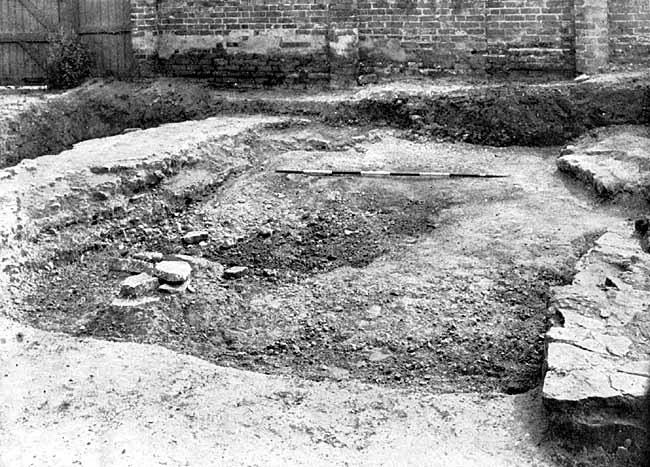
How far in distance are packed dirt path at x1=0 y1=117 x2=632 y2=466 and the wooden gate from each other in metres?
3.25

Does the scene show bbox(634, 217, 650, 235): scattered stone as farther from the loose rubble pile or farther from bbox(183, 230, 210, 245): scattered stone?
bbox(183, 230, 210, 245): scattered stone

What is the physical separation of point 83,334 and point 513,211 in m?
3.85

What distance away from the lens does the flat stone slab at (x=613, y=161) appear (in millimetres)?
7430

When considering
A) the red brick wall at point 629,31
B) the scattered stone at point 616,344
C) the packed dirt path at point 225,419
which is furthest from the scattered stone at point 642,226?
the red brick wall at point 629,31

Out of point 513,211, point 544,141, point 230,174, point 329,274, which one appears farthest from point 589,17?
point 329,274

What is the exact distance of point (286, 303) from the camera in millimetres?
6035

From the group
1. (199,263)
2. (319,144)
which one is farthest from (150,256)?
(319,144)

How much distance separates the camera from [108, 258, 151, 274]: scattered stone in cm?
639

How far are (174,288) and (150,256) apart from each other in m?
0.74

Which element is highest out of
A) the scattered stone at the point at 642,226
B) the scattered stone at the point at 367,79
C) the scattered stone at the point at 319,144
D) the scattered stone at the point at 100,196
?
the scattered stone at the point at 367,79

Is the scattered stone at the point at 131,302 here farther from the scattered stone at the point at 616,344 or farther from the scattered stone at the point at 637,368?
the scattered stone at the point at 637,368

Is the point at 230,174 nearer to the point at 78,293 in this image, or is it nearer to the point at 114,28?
the point at 78,293

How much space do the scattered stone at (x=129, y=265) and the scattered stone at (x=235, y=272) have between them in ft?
2.02

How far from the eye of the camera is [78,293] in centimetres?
625
